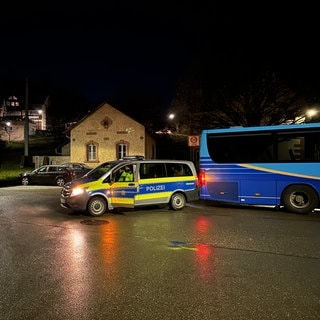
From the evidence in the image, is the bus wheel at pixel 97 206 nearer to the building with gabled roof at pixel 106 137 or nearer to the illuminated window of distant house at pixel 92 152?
the building with gabled roof at pixel 106 137

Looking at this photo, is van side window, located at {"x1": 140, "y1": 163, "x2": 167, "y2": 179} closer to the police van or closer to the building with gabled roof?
the police van

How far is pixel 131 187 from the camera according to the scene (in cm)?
1220

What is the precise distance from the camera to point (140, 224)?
34.2ft

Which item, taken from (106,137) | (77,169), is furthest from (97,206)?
(106,137)

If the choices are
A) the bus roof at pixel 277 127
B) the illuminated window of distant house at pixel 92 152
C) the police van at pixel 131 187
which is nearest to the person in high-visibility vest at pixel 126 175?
the police van at pixel 131 187

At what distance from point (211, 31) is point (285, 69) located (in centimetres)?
572

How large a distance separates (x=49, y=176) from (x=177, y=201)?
1492 cm

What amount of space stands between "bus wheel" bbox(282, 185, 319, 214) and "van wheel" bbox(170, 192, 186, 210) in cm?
343

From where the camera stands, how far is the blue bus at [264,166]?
12.2 m

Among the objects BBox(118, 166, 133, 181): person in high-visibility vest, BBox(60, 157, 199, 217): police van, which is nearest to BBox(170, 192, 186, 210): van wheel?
BBox(60, 157, 199, 217): police van

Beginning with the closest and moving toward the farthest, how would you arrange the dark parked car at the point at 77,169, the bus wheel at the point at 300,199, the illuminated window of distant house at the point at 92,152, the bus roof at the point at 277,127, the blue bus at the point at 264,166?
the bus wheel at the point at 300,199
the blue bus at the point at 264,166
the bus roof at the point at 277,127
the dark parked car at the point at 77,169
the illuminated window of distant house at the point at 92,152

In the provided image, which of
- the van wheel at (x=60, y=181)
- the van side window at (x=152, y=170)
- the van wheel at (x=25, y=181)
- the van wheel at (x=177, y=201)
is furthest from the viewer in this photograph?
the van wheel at (x=25, y=181)

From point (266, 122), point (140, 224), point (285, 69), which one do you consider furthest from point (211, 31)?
point (140, 224)

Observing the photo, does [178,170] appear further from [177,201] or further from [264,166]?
[264,166]
